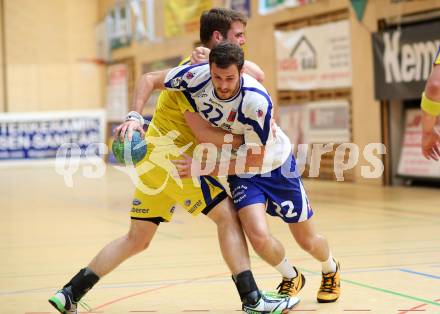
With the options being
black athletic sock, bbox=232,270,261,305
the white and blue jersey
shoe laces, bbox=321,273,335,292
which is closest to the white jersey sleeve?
the white and blue jersey

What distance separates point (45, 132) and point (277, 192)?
20.6m

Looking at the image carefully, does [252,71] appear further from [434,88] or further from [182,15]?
[182,15]

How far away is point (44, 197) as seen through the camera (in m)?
14.9

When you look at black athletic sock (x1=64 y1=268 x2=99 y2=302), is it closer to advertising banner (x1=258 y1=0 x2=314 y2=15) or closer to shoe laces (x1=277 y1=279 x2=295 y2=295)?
shoe laces (x1=277 y1=279 x2=295 y2=295)

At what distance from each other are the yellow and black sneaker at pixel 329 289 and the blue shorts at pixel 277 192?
0.54 metres

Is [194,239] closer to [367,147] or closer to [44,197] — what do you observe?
[44,197]

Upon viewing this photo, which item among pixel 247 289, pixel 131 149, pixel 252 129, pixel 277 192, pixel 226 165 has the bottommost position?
pixel 247 289

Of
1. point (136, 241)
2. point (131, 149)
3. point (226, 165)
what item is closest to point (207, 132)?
point (226, 165)

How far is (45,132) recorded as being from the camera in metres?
24.7

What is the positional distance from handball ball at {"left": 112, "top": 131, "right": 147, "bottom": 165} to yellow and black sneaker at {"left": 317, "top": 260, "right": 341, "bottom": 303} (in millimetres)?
1508

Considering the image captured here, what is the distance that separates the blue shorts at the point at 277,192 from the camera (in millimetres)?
4875

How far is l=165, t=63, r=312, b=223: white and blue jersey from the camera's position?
466 centimetres

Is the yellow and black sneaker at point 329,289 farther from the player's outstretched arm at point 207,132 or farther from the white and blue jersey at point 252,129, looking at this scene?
the player's outstretched arm at point 207,132

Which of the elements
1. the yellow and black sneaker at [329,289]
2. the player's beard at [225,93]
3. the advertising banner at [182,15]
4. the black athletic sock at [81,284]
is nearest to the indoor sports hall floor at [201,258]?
the yellow and black sneaker at [329,289]
